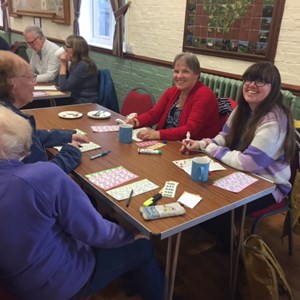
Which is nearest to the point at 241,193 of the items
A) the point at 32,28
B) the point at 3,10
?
the point at 32,28

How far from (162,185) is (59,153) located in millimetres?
548

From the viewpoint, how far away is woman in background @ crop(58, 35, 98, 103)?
3.13 meters

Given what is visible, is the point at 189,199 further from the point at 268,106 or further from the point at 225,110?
the point at 225,110

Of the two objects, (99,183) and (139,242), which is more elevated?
(99,183)

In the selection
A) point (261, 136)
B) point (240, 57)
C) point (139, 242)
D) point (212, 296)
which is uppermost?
point (240, 57)

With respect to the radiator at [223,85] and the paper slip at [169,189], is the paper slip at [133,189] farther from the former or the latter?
the radiator at [223,85]

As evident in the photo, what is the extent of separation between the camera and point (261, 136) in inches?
62.9

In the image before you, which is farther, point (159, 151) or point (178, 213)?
point (159, 151)

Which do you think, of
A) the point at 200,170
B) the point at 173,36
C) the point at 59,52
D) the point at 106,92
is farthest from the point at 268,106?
the point at 59,52

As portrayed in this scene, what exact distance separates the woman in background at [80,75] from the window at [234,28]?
3.17 feet

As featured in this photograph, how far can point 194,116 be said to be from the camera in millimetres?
2109

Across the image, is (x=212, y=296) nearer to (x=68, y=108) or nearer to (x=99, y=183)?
(x=99, y=183)

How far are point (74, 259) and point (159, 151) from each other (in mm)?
795

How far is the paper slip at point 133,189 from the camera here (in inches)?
51.1
